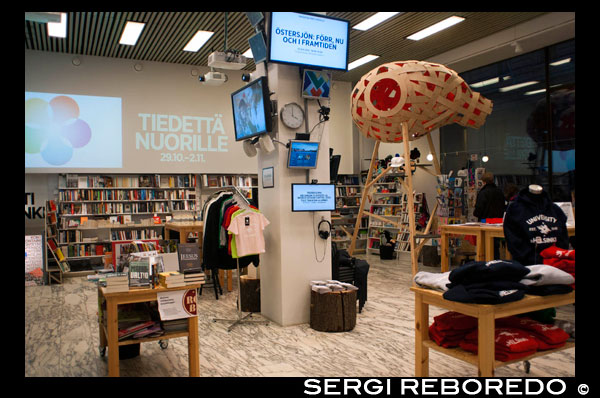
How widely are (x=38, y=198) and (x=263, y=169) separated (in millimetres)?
6299

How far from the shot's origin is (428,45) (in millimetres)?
9031

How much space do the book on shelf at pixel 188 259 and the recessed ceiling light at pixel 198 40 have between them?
5935 mm

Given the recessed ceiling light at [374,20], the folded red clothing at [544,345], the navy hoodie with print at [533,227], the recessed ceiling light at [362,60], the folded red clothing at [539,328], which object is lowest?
the folded red clothing at [544,345]

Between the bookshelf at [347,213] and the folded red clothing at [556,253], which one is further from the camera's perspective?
the bookshelf at [347,213]

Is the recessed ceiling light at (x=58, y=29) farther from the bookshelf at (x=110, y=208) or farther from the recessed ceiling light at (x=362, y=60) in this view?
the recessed ceiling light at (x=362, y=60)

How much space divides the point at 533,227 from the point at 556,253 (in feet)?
1.20

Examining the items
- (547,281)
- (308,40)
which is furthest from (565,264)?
(308,40)

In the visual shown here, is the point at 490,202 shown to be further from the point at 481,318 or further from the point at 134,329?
the point at 134,329

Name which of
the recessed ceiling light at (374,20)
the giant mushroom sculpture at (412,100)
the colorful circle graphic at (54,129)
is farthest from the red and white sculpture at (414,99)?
the colorful circle graphic at (54,129)

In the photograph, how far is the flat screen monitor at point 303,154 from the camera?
473 cm

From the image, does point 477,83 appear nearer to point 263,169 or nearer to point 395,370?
point 263,169
